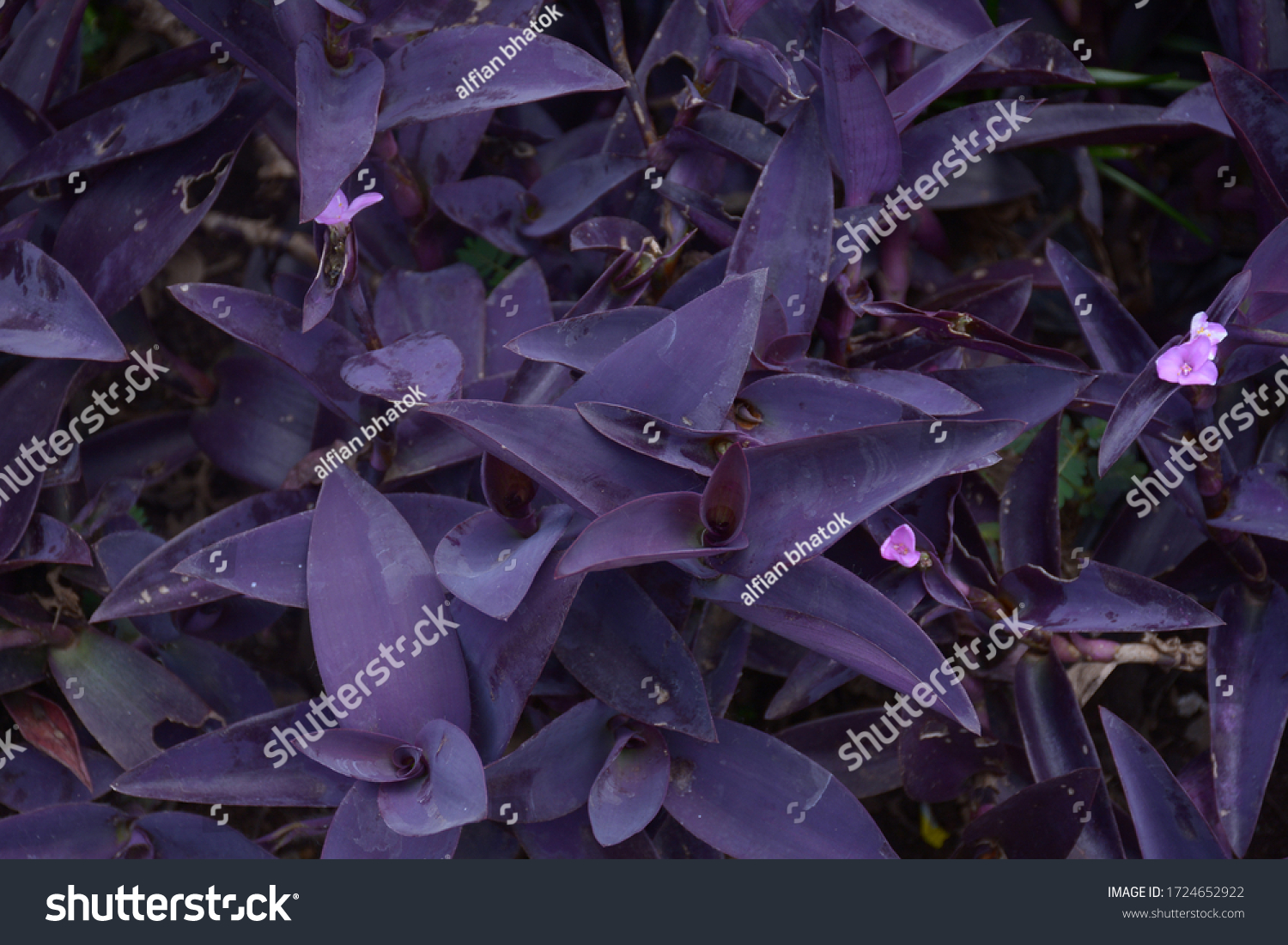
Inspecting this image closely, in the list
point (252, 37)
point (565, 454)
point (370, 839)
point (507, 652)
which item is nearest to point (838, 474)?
point (565, 454)

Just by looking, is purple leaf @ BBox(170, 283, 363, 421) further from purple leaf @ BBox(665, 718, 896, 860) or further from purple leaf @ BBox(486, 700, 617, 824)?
purple leaf @ BBox(665, 718, 896, 860)

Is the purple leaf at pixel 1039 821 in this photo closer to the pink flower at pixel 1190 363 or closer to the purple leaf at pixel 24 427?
the pink flower at pixel 1190 363

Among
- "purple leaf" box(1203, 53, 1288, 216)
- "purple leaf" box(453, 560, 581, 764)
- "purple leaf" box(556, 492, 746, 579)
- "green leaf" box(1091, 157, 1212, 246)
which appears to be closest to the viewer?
"purple leaf" box(556, 492, 746, 579)

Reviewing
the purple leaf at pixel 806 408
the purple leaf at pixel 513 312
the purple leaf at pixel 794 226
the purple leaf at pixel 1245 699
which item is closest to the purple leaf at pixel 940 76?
the purple leaf at pixel 794 226

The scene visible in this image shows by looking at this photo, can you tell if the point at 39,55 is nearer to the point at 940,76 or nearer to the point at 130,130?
the point at 130,130

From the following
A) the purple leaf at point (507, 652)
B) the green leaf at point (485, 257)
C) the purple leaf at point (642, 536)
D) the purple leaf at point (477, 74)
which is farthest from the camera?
the green leaf at point (485, 257)

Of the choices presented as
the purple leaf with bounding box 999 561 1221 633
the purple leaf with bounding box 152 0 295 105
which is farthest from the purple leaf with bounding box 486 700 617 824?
the purple leaf with bounding box 152 0 295 105
